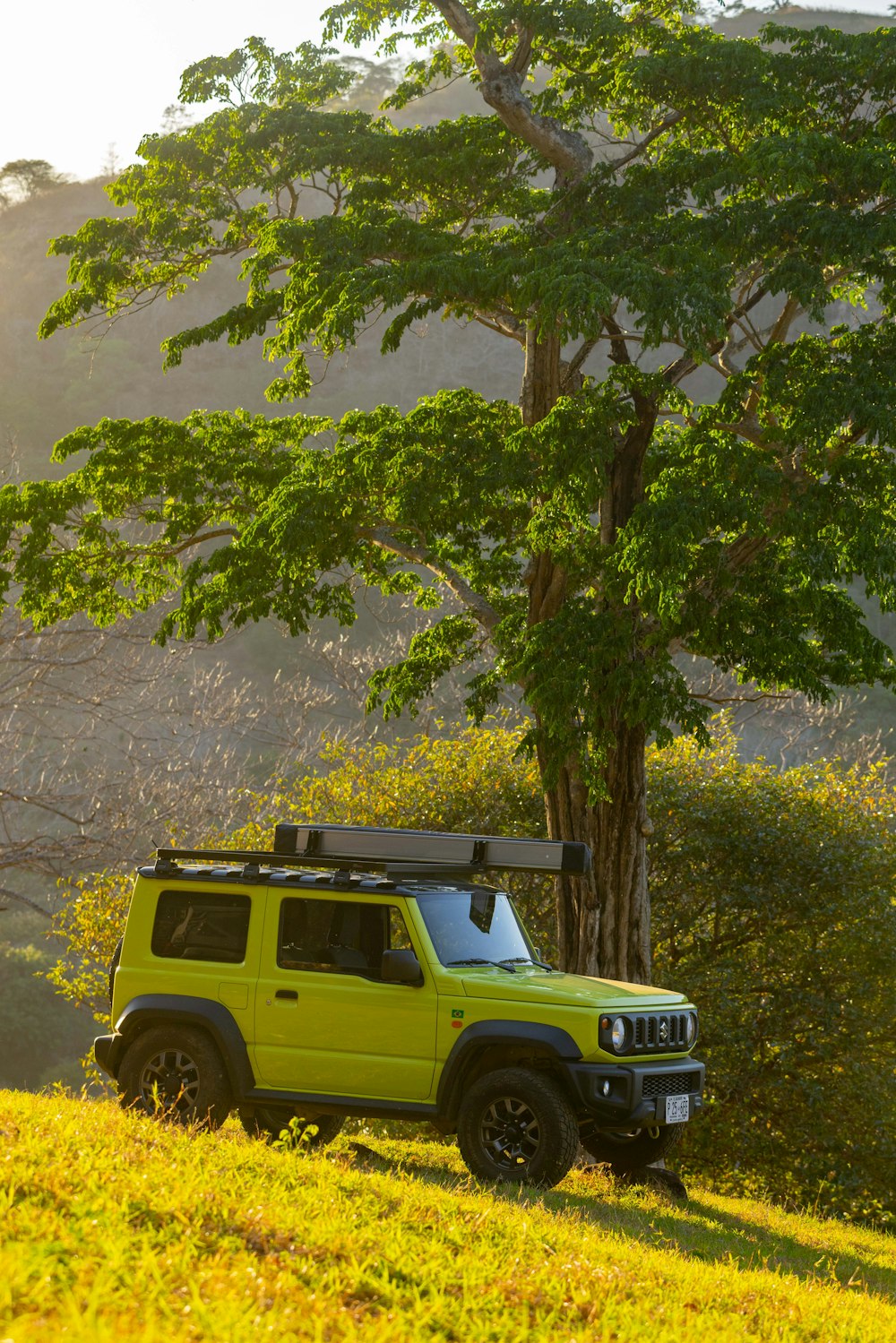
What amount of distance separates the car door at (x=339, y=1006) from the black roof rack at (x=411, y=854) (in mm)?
473

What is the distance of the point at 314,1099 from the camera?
890 centimetres

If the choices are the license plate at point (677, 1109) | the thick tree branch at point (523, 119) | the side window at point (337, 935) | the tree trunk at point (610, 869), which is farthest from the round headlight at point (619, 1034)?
the thick tree branch at point (523, 119)

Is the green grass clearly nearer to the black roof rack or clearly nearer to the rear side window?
the rear side window

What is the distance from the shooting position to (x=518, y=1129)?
8.42 meters

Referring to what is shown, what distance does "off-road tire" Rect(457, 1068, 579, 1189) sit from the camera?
824 cm

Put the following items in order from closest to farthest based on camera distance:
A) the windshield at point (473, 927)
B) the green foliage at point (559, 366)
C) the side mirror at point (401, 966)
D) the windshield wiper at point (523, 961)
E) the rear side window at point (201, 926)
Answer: the side mirror at point (401, 966)
the windshield at point (473, 927)
the windshield wiper at point (523, 961)
the rear side window at point (201, 926)
the green foliage at point (559, 366)

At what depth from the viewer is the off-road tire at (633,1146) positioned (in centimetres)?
938

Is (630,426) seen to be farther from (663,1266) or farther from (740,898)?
(663,1266)

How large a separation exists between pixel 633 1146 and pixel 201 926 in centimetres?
340

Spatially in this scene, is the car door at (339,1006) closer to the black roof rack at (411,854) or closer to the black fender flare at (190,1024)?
the black fender flare at (190,1024)

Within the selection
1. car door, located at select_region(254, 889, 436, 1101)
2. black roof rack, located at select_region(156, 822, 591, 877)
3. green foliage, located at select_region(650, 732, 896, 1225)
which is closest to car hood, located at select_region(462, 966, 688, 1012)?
car door, located at select_region(254, 889, 436, 1101)

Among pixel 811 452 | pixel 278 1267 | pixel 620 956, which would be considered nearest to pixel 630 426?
pixel 811 452

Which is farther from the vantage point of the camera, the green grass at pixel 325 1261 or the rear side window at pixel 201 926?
the rear side window at pixel 201 926

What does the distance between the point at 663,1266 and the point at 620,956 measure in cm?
719
